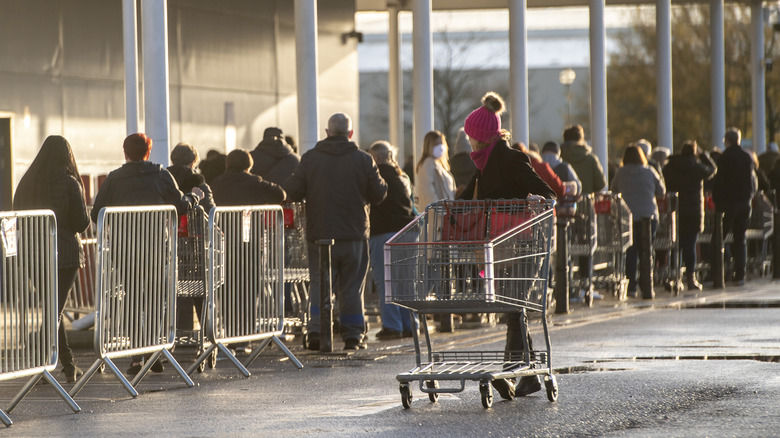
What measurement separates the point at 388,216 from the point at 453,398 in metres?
4.69

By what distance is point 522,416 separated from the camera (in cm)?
876

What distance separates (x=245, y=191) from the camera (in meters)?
13.6

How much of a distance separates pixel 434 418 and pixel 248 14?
1861 centimetres

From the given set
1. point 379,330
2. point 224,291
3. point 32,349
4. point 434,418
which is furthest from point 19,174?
point 434,418

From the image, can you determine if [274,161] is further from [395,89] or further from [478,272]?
[395,89]

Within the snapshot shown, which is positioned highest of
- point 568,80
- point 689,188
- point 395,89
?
point 568,80

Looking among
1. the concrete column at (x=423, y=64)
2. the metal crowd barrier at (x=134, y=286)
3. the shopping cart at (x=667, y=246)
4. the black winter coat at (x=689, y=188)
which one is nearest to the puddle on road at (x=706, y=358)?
the metal crowd barrier at (x=134, y=286)

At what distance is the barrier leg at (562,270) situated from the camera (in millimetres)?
16750

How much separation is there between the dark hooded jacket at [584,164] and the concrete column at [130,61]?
5.47 m

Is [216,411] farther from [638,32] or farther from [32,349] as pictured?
[638,32]

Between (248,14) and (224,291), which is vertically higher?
(248,14)

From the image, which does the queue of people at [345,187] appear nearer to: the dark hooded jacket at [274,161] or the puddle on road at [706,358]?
the dark hooded jacket at [274,161]

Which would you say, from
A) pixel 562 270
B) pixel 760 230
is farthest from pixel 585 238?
pixel 760 230

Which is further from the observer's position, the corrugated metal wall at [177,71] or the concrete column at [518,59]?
the concrete column at [518,59]
